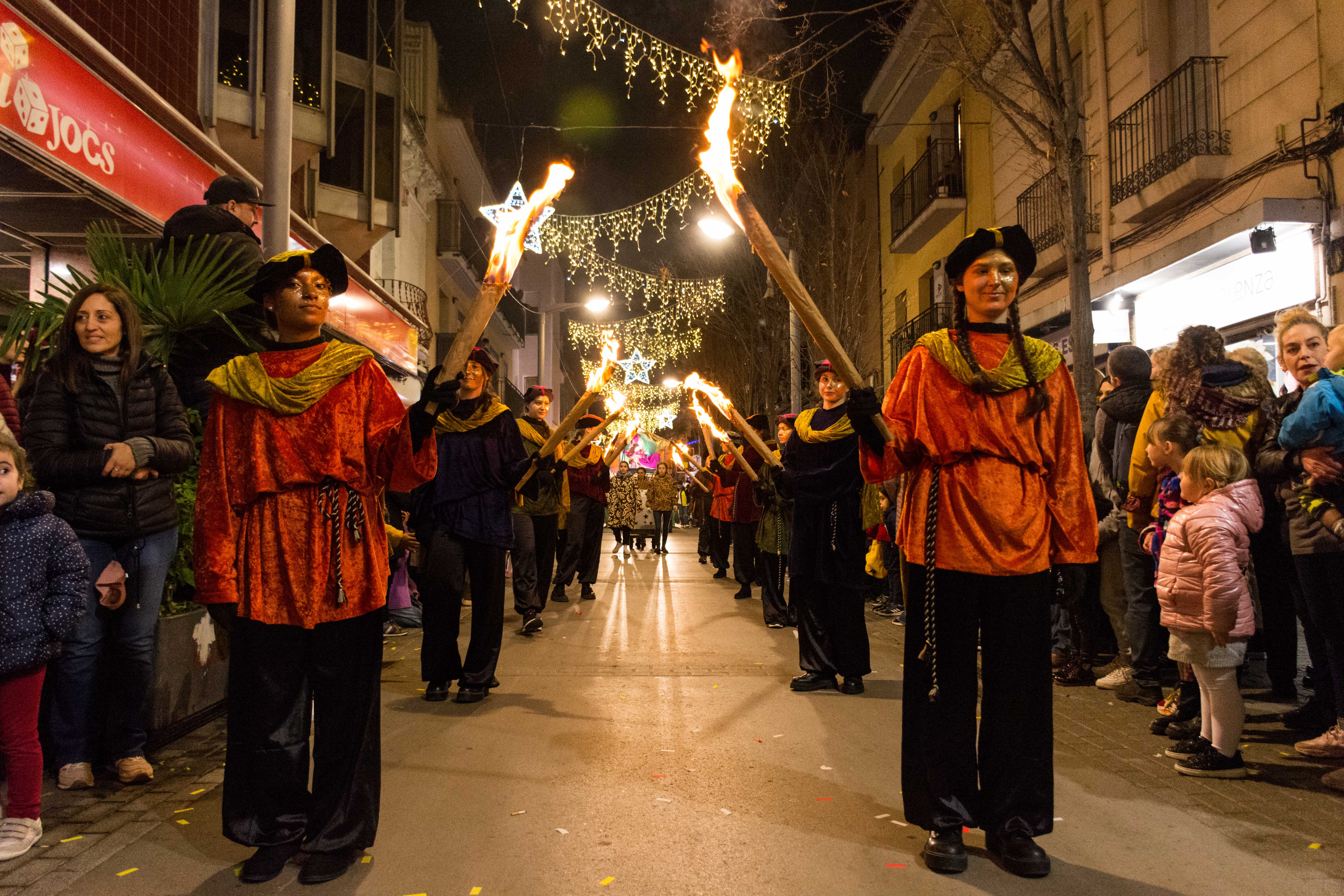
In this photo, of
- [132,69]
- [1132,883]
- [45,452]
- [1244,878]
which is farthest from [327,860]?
[132,69]

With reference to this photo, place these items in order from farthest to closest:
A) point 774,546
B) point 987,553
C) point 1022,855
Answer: point 774,546
point 987,553
point 1022,855

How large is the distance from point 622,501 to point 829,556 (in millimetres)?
13630

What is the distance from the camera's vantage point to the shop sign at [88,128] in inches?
259

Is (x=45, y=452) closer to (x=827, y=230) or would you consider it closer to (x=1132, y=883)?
(x=1132, y=883)

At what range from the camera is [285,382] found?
3482 mm

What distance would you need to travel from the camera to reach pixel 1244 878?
3.38 m

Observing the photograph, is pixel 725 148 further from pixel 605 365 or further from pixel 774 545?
pixel 774 545

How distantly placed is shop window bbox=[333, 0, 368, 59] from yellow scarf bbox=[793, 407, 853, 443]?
14148 millimetres

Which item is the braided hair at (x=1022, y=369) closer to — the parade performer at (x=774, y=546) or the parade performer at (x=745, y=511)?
the parade performer at (x=774, y=546)

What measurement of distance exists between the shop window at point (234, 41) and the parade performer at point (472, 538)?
9567 mm

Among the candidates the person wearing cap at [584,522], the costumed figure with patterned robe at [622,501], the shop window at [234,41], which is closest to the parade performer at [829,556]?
the person wearing cap at [584,522]

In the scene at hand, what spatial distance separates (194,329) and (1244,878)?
530 centimetres

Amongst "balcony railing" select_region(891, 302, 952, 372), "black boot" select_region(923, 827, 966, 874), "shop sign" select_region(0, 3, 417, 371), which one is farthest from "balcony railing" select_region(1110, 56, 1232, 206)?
"shop sign" select_region(0, 3, 417, 371)

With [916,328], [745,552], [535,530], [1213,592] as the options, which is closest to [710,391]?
[535,530]
